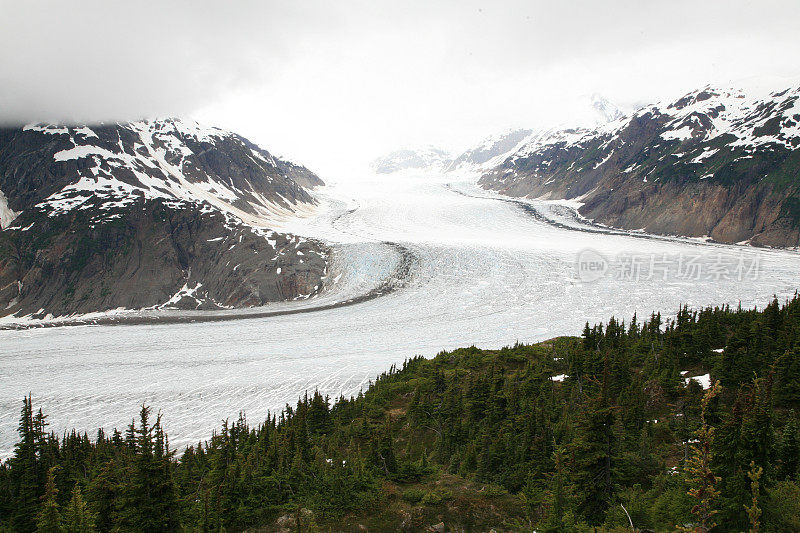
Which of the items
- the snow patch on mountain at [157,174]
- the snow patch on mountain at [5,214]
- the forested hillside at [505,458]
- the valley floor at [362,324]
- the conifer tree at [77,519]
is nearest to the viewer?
the forested hillside at [505,458]

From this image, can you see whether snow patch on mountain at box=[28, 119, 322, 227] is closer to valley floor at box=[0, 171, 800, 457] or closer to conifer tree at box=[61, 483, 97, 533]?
valley floor at box=[0, 171, 800, 457]

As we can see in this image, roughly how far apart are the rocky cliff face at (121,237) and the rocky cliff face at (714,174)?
103842 mm

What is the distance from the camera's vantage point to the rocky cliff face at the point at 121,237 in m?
88.4

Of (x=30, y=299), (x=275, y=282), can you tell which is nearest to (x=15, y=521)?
(x=275, y=282)

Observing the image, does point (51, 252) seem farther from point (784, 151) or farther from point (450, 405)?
point (784, 151)

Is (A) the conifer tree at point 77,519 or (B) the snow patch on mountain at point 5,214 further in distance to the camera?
(B) the snow patch on mountain at point 5,214

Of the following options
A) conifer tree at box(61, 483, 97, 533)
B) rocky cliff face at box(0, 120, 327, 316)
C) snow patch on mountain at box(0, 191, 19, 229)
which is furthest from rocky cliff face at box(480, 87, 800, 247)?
snow patch on mountain at box(0, 191, 19, 229)

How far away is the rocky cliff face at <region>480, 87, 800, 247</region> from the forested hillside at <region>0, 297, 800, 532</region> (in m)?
88.5

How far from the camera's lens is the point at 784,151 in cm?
11419

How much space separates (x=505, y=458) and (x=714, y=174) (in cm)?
13633

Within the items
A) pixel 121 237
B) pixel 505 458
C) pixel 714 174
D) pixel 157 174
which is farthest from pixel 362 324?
pixel 714 174

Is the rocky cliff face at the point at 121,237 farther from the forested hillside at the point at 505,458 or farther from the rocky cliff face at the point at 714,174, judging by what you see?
the rocky cliff face at the point at 714,174

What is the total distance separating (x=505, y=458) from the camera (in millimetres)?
23391

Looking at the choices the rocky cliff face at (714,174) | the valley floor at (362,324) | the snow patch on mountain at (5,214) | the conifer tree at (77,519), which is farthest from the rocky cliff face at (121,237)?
the rocky cliff face at (714,174)
